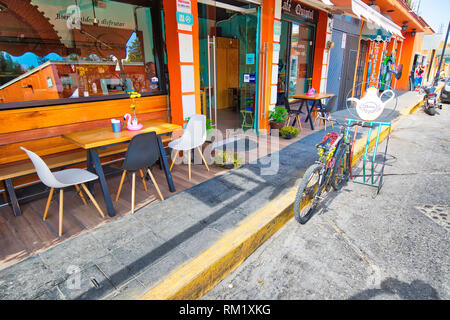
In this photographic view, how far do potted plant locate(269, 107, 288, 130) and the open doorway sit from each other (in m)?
0.45

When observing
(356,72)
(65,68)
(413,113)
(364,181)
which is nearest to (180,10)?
(65,68)

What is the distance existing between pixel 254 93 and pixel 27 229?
4.98 m

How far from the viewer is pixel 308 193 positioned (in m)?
2.95

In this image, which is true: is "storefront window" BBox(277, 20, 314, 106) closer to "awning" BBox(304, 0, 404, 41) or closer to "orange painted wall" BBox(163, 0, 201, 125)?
"awning" BBox(304, 0, 404, 41)

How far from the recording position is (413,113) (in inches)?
406

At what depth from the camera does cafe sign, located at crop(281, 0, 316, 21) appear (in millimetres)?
6242

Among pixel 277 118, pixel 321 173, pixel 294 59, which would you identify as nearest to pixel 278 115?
pixel 277 118

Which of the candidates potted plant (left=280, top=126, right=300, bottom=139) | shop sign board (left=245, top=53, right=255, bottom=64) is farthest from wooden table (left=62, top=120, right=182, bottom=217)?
shop sign board (left=245, top=53, right=255, bottom=64)

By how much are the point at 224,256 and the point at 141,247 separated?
2.61 ft

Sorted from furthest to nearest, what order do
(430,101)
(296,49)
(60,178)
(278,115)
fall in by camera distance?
(430,101), (296,49), (278,115), (60,178)

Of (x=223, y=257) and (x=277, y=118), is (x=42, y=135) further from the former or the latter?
(x=277, y=118)

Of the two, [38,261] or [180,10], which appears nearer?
[38,261]

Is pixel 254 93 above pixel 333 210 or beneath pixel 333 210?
above
